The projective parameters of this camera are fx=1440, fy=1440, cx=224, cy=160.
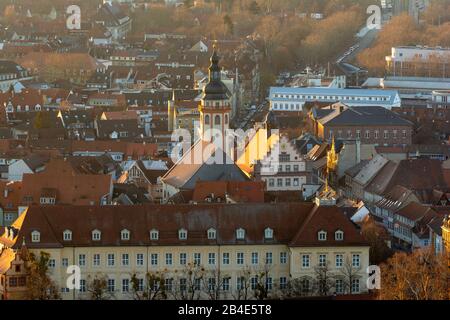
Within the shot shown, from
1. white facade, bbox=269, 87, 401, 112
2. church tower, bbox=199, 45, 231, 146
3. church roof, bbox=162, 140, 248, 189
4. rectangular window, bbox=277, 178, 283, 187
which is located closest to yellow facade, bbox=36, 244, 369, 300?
church roof, bbox=162, 140, 248, 189

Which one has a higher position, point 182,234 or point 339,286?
point 182,234

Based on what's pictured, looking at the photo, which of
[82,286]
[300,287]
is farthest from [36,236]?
[300,287]

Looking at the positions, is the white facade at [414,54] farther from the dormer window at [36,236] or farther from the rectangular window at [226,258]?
the dormer window at [36,236]

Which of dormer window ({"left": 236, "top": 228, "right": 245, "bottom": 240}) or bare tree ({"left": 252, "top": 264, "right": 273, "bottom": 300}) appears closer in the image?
bare tree ({"left": 252, "top": 264, "right": 273, "bottom": 300})

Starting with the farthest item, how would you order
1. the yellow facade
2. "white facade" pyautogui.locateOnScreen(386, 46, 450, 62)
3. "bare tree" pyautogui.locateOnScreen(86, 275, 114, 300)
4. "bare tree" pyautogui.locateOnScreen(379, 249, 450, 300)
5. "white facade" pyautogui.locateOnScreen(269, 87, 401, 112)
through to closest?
"white facade" pyautogui.locateOnScreen(386, 46, 450, 62) < "white facade" pyautogui.locateOnScreen(269, 87, 401, 112) < the yellow facade < "bare tree" pyautogui.locateOnScreen(86, 275, 114, 300) < "bare tree" pyautogui.locateOnScreen(379, 249, 450, 300)

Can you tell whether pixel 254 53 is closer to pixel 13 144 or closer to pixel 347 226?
pixel 13 144

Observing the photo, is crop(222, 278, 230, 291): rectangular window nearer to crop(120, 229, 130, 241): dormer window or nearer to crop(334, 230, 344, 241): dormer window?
crop(120, 229, 130, 241): dormer window

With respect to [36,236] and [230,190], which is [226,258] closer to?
[36,236]
